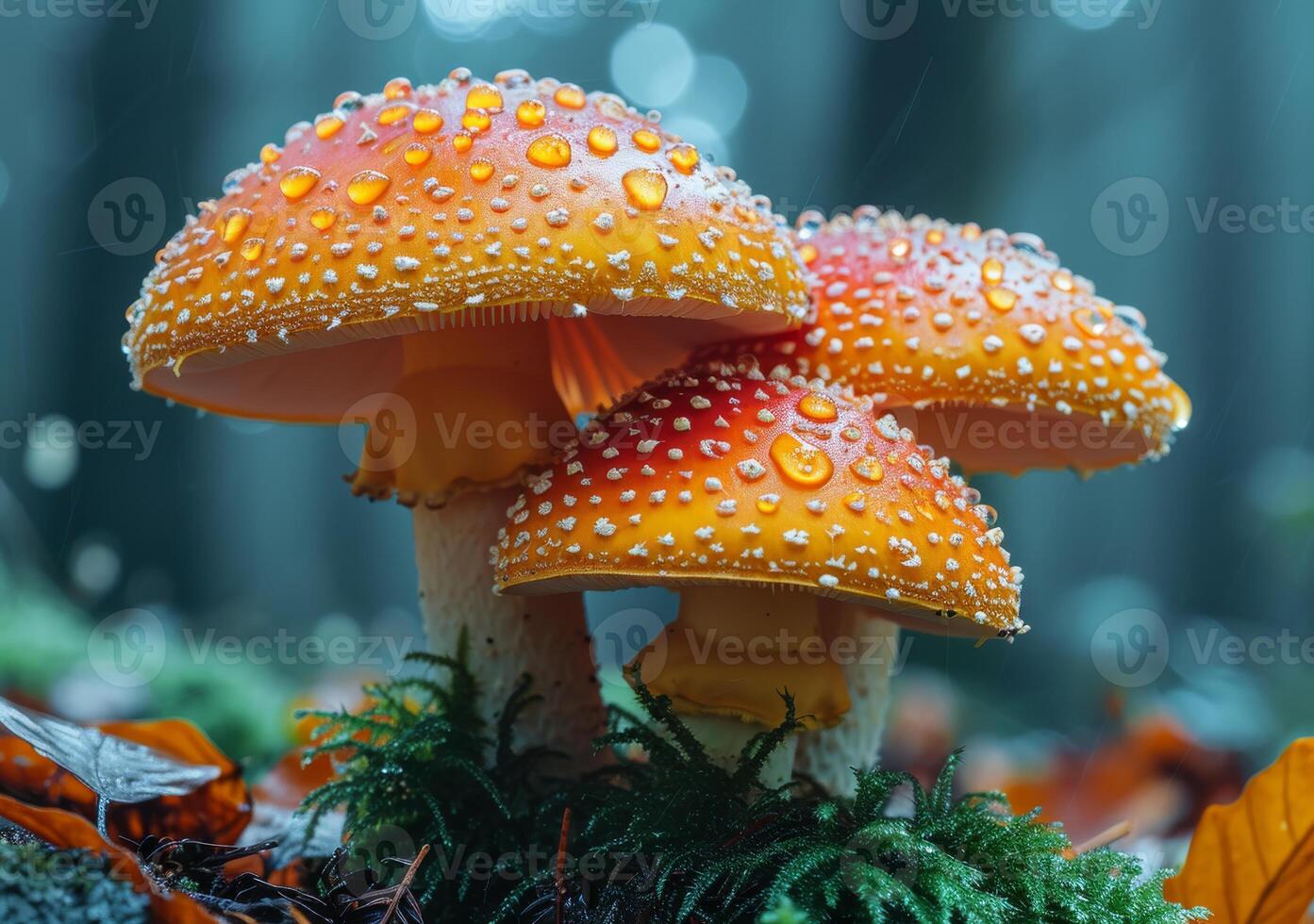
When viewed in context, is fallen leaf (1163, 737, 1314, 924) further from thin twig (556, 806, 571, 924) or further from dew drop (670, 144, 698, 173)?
dew drop (670, 144, 698, 173)

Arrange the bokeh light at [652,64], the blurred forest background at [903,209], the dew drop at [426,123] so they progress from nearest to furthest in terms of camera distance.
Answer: the dew drop at [426,123] → the blurred forest background at [903,209] → the bokeh light at [652,64]

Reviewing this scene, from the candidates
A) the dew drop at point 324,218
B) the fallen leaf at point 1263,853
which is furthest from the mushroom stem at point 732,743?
the dew drop at point 324,218

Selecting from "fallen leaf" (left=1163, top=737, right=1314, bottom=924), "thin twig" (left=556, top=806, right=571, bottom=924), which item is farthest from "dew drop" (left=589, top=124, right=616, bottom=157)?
"fallen leaf" (left=1163, top=737, right=1314, bottom=924)

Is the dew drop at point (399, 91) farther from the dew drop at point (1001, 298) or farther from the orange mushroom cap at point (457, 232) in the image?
the dew drop at point (1001, 298)

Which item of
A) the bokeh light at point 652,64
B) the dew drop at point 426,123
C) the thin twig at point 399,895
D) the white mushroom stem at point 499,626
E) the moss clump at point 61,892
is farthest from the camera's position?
the bokeh light at point 652,64

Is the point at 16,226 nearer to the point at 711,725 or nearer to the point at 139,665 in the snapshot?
the point at 139,665

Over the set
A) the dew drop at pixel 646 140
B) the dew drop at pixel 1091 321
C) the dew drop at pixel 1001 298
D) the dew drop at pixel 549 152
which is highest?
the dew drop at pixel 646 140

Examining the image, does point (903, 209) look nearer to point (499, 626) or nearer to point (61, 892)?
point (499, 626)

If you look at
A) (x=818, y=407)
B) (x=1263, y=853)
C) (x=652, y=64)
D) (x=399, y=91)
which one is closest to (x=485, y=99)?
(x=399, y=91)
